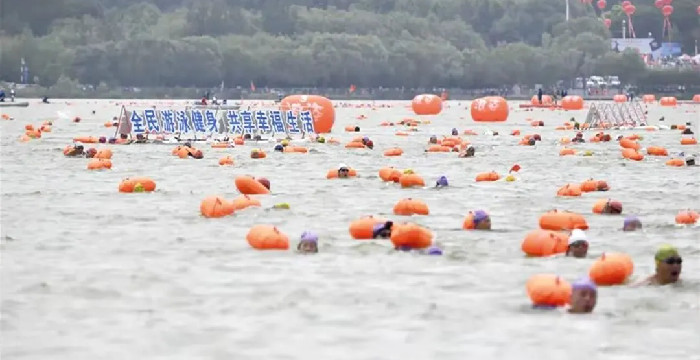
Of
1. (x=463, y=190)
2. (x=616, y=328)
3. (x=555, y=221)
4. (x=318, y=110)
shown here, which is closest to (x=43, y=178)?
(x=463, y=190)

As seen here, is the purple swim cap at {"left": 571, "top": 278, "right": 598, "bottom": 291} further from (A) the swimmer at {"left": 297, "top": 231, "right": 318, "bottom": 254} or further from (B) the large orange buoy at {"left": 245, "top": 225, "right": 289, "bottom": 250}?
(B) the large orange buoy at {"left": 245, "top": 225, "right": 289, "bottom": 250}

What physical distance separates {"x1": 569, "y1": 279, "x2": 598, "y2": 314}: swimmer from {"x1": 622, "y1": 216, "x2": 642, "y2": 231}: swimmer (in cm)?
604

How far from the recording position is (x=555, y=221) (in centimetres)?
1830

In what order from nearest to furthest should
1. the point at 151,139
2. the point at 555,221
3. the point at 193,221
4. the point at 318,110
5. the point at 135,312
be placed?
1. the point at 135,312
2. the point at 555,221
3. the point at 193,221
4. the point at 151,139
5. the point at 318,110

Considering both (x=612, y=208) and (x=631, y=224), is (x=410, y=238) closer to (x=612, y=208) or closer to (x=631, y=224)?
(x=631, y=224)

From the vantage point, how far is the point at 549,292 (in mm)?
12719

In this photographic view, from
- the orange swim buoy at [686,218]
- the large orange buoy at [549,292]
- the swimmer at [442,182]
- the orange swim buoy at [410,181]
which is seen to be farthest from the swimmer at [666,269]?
the orange swim buoy at [410,181]

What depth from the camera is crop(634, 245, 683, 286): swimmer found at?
14047 millimetres

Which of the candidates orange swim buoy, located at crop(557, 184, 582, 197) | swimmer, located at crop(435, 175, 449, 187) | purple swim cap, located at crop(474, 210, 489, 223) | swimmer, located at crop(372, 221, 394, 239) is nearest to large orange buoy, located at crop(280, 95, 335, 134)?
swimmer, located at crop(435, 175, 449, 187)

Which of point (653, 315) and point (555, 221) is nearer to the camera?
point (653, 315)

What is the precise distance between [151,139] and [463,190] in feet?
61.0

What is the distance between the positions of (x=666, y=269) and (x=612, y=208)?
6.78m

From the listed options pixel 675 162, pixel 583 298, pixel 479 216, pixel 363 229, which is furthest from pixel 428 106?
pixel 583 298

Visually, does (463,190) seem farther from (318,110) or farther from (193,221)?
(318,110)
